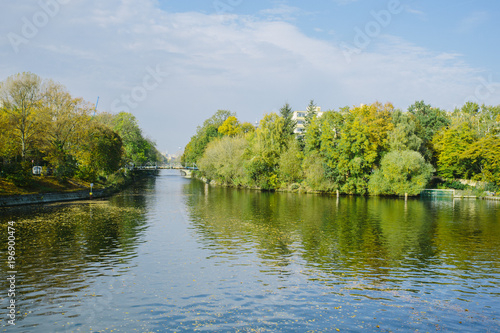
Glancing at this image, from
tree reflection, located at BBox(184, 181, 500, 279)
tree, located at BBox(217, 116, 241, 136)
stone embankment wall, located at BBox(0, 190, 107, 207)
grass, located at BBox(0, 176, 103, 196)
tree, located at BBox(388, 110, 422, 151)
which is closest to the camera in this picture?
tree reflection, located at BBox(184, 181, 500, 279)

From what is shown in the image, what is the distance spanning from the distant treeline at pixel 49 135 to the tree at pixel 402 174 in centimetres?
5696

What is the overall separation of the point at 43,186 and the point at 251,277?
2024 inches

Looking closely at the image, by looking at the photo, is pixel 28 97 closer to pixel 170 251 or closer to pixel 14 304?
pixel 170 251

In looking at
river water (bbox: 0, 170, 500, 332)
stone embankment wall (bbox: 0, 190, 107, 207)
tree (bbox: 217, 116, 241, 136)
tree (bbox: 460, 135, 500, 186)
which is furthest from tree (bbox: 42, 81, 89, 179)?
tree (bbox: 460, 135, 500, 186)

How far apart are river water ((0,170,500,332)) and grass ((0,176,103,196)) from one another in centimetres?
1753

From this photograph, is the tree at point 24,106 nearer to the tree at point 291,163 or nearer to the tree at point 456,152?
the tree at point 291,163

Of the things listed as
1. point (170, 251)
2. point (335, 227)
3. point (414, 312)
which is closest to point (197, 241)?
point (170, 251)

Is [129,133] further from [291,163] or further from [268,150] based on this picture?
[291,163]

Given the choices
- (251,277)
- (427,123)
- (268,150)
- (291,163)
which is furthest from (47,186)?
(427,123)

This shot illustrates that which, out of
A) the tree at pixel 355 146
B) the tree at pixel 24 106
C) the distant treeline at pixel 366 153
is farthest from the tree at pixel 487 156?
the tree at pixel 24 106

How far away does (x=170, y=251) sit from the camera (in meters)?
25.6

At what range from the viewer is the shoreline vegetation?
54.1 metres

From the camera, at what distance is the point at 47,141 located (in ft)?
205

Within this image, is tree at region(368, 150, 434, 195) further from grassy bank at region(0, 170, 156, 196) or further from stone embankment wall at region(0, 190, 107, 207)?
grassy bank at region(0, 170, 156, 196)
